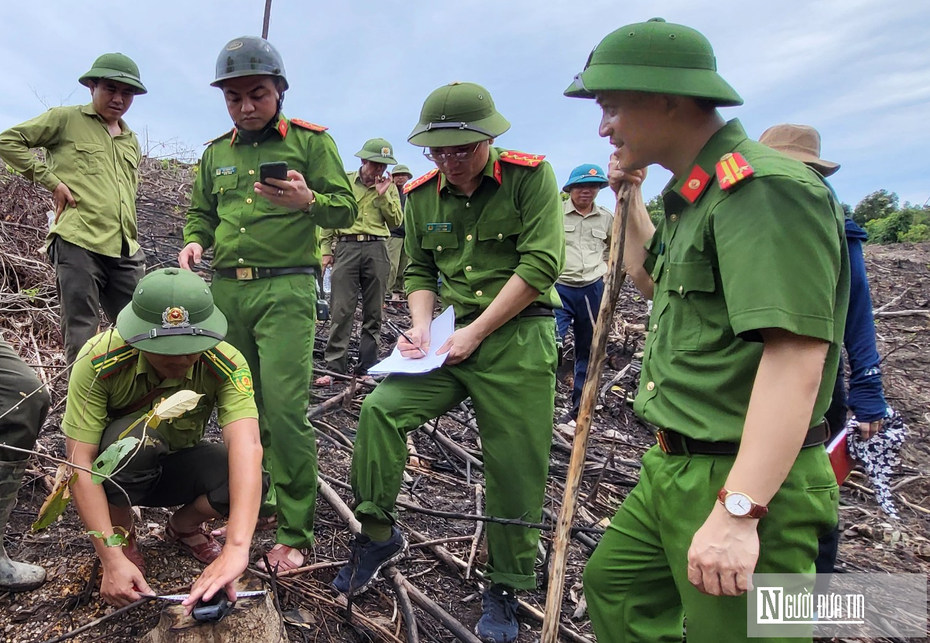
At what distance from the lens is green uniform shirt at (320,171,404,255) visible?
279 inches

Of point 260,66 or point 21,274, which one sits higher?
point 260,66

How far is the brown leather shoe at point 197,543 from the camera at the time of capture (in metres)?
2.99

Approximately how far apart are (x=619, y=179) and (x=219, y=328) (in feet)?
5.62

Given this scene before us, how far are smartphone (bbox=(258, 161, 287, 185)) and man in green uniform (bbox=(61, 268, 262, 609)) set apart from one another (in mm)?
760

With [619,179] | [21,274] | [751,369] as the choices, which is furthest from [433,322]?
[21,274]

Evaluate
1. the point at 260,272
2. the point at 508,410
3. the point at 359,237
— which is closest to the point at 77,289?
the point at 260,272

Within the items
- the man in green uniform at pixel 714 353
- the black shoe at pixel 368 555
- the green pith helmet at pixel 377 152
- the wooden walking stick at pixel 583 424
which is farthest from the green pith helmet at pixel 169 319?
the green pith helmet at pixel 377 152

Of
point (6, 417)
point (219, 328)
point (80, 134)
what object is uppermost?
point (80, 134)

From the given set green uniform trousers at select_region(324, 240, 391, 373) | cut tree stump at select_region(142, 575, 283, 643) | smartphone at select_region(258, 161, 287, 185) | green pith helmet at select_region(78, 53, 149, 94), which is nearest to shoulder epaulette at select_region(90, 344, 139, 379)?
cut tree stump at select_region(142, 575, 283, 643)

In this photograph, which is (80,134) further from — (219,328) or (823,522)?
(823,522)

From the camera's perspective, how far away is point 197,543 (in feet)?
9.91

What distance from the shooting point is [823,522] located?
5.38 ft

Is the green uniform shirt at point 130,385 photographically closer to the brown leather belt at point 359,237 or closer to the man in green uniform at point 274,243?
the man in green uniform at point 274,243

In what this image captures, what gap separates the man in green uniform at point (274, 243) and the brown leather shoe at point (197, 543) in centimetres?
28
